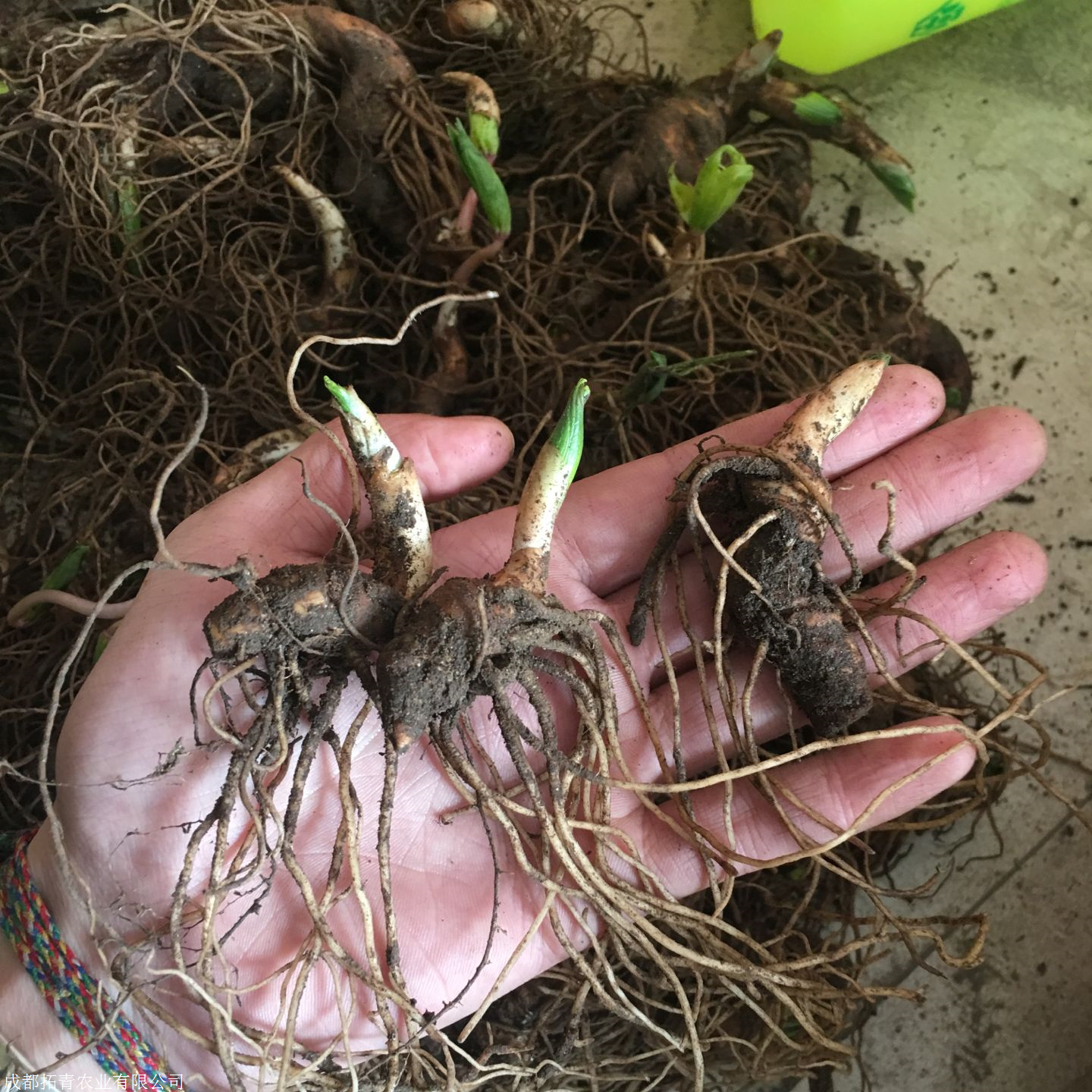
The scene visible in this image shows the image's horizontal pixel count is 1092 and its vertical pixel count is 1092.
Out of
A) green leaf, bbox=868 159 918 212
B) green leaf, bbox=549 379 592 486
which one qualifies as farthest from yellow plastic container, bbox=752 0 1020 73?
green leaf, bbox=549 379 592 486

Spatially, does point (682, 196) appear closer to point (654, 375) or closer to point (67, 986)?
point (654, 375)

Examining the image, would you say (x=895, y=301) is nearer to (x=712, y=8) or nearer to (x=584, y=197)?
(x=584, y=197)

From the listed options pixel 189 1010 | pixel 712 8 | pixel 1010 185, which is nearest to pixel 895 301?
pixel 1010 185

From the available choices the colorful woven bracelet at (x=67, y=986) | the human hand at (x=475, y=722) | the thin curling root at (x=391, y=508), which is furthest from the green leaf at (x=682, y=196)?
the colorful woven bracelet at (x=67, y=986)

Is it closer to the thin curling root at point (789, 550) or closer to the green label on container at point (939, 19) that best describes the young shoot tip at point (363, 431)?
the thin curling root at point (789, 550)

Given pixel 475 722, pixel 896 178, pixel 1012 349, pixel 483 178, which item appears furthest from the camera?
pixel 1012 349

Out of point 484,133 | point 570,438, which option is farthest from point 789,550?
point 484,133

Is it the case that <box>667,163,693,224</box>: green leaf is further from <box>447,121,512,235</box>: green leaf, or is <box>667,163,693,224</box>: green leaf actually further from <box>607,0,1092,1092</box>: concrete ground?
<box>607,0,1092,1092</box>: concrete ground
